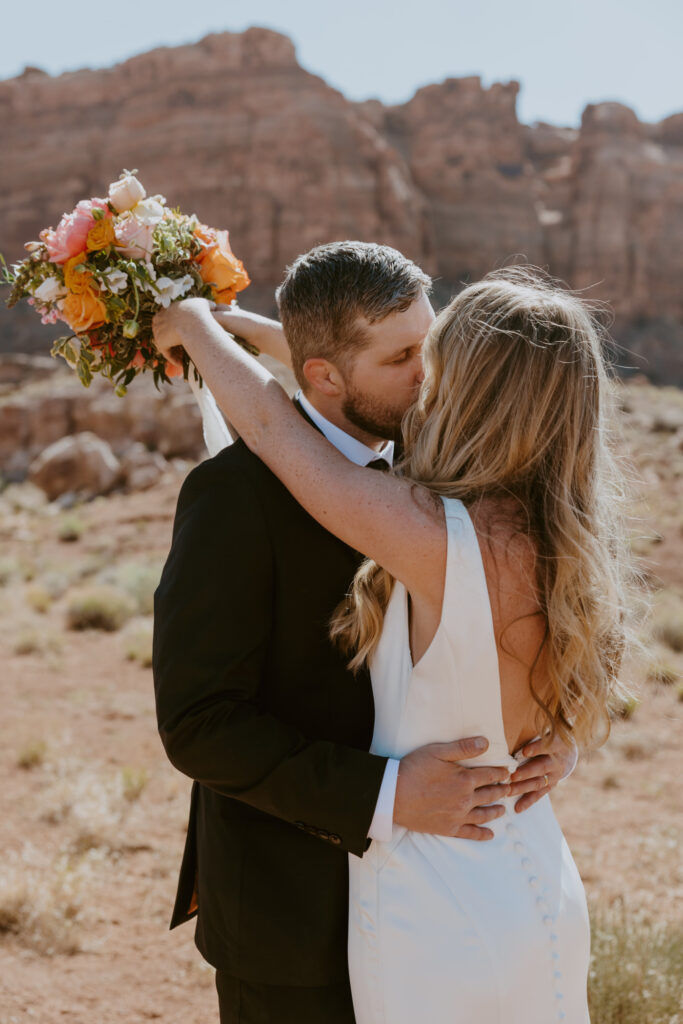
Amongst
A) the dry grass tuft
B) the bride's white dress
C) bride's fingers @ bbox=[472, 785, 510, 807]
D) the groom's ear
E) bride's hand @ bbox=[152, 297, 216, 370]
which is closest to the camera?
the bride's white dress

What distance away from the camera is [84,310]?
8.86 ft

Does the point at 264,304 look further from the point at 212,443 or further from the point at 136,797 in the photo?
the point at 212,443

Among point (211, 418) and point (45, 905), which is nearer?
point (211, 418)

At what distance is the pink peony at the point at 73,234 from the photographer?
2.71m

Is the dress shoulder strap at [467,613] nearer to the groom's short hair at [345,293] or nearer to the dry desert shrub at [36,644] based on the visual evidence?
the groom's short hair at [345,293]

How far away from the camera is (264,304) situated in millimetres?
46344

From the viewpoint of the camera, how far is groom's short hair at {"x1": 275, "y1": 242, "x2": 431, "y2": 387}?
215 cm

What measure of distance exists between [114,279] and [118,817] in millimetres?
4841

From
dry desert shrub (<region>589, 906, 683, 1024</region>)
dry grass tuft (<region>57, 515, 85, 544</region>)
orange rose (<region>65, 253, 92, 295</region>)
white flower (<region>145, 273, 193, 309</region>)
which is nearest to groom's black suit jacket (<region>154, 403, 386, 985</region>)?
white flower (<region>145, 273, 193, 309</region>)

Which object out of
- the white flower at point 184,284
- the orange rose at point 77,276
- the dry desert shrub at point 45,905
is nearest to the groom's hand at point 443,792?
the white flower at point 184,284

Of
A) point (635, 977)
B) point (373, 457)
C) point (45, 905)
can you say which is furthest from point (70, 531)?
point (373, 457)

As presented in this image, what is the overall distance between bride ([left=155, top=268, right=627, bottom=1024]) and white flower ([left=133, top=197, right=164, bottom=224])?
109 centimetres

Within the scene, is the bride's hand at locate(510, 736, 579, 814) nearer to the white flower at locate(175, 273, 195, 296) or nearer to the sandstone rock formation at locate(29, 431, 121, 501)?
the white flower at locate(175, 273, 195, 296)

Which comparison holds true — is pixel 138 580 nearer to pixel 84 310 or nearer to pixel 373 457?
pixel 84 310
